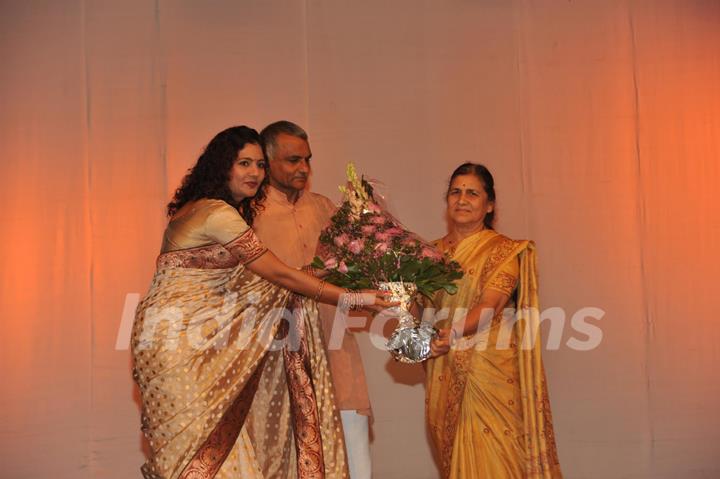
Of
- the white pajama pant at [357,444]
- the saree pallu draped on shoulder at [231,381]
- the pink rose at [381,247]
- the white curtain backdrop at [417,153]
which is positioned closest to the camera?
the saree pallu draped on shoulder at [231,381]

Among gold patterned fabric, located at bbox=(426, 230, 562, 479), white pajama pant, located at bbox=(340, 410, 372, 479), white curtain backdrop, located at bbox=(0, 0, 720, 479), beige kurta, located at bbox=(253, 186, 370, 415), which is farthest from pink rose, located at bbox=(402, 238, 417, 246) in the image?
white curtain backdrop, located at bbox=(0, 0, 720, 479)

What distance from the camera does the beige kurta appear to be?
3.88 meters

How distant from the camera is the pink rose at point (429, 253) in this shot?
350 cm

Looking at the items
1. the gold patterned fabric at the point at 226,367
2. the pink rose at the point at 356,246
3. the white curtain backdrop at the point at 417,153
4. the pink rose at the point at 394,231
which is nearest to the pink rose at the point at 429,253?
the pink rose at the point at 394,231

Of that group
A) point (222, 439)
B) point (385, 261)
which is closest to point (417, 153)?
point (385, 261)

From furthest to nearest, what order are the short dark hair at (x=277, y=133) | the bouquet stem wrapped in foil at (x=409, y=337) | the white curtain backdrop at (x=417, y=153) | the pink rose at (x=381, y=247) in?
1. the white curtain backdrop at (x=417, y=153)
2. the short dark hair at (x=277, y=133)
3. the bouquet stem wrapped in foil at (x=409, y=337)
4. the pink rose at (x=381, y=247)

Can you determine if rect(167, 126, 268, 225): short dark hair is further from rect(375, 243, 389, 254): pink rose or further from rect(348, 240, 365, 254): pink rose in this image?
rect(375, 243, 389, 254): pink rose

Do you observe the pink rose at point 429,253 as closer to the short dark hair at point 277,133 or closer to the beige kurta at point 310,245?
the beige kurta at point 310,245

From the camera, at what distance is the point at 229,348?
3352 millimetres

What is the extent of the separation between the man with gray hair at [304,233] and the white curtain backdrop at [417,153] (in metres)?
1.17

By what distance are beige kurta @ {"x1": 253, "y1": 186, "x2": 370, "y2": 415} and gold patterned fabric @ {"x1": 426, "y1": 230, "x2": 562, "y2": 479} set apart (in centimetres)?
33

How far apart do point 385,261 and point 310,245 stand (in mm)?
653

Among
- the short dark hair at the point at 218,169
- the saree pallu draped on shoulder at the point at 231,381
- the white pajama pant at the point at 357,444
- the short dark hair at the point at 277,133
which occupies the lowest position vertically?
the white pajama pant at the point at 357,444

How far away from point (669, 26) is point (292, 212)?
9.50 feet
